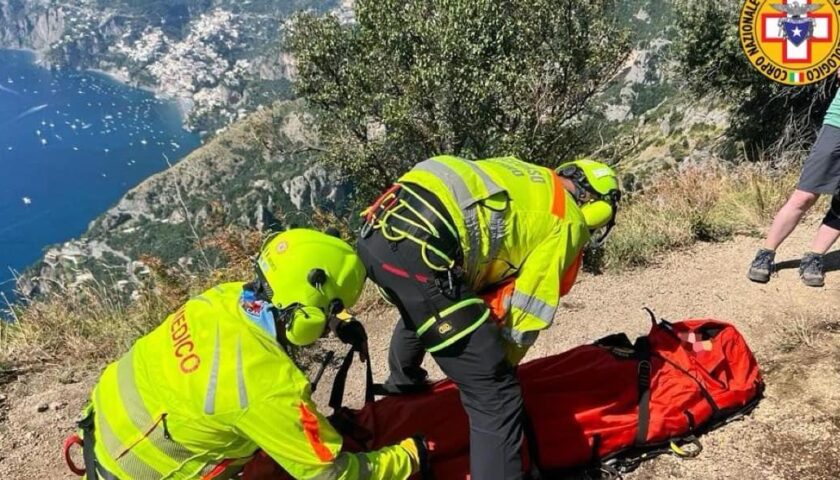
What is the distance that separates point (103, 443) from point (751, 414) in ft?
9.88

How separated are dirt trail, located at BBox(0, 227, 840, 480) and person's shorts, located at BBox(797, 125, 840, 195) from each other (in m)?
0.78

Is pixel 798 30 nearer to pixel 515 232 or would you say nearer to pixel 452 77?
pixel 452 77

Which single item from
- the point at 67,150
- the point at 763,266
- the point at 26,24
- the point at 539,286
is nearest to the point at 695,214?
→ the point at 763,266

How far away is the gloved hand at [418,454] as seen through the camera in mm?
2441

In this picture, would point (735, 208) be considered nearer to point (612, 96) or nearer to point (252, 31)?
point (612, 96)

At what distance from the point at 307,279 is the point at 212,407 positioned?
20.3 inches

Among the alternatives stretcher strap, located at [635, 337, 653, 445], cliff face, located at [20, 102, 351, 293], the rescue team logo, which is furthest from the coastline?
stretcher strap, located at [635, 337, 653, 445]

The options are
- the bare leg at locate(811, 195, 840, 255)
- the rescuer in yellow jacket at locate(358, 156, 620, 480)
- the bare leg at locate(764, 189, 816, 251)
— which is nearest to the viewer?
the rescuer in yellow jacket at locate(358, 156, 620, 480)

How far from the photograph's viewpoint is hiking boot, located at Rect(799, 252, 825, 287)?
14.9ft

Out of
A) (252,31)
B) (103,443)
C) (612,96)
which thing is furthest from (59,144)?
(103,443)

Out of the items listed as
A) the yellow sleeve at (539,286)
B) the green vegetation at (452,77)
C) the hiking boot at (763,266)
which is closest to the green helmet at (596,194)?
the yellow sleeve at (539,286)

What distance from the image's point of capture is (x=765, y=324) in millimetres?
4199

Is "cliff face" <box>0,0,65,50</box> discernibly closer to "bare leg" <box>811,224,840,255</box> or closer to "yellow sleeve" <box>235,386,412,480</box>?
"bare leg" <box>811,224,840,255</box>

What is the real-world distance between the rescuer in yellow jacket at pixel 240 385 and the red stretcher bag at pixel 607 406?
22.4 inches
